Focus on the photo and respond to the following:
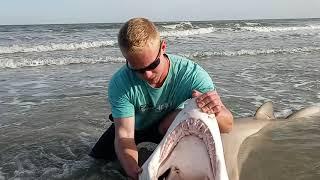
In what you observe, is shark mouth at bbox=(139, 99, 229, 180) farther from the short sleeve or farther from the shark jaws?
the short sleeve

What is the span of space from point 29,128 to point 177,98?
295 centimetres

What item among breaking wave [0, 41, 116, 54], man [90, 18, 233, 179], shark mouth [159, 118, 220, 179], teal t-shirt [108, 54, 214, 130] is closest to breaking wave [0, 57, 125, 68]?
breaking wave [0, 41, 116, 54]

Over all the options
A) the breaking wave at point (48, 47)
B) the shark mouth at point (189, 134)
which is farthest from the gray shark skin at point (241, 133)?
the breaking wave at point (48, 47)

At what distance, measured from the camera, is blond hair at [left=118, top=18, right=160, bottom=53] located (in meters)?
3.06

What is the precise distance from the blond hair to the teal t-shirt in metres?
0.56

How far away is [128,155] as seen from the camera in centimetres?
347

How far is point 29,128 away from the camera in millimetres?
6145

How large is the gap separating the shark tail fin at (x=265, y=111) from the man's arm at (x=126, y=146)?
2.09 m

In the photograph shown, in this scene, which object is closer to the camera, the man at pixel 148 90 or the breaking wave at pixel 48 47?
the man at pixel 148 90

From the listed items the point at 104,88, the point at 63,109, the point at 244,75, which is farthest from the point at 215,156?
the point at 244,75

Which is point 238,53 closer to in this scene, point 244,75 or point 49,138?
point 244,75

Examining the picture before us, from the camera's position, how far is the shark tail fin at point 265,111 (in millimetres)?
5260

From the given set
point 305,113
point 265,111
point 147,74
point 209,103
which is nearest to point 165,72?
point 147,74

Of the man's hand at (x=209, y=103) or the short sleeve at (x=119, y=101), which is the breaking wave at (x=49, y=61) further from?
the man's hand at (x=209, y=103)
